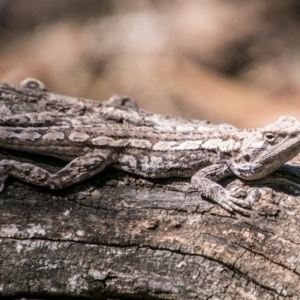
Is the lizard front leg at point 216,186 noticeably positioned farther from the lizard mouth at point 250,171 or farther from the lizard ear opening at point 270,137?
the lizard ear opening at point 270,137

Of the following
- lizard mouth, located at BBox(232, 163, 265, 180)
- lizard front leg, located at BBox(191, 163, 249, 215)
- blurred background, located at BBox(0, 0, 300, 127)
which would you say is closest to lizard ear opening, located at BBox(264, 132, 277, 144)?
lizard mouth, located at BBox(232, 163, 265, 180)

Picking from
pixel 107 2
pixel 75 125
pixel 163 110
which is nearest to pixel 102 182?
pixel 75 125

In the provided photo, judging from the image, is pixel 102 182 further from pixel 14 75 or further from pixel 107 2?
pixel 107 2

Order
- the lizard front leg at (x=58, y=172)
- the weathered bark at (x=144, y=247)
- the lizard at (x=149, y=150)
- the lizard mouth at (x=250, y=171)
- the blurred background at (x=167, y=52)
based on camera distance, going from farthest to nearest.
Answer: the blurred background at (x=167, y=52), the lizard mouth at (x=250, y=171), the lizard at (x=149, y=150), the lizard front leg at (x=58, y=172), the weathered bark at (x=144, y=247)

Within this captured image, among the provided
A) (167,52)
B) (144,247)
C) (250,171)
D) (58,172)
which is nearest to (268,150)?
(250,171)

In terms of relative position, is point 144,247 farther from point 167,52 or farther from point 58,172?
point 167,52

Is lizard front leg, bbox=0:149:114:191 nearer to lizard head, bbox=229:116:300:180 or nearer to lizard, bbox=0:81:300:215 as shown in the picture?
lizard, bbox=0:81:300:215

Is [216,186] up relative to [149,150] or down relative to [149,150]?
down

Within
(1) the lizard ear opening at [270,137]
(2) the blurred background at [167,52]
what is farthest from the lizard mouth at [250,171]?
(2) the blurred background at [167,52]
